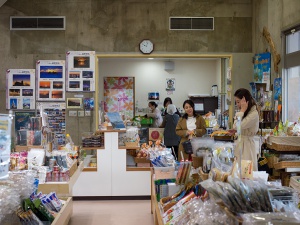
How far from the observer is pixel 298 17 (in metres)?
6.27

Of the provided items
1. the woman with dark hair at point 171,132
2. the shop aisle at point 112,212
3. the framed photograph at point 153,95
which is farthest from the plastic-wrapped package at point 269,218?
the framed photograph at point 153,95

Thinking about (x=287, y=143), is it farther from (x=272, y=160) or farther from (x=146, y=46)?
(x=146, y=46)

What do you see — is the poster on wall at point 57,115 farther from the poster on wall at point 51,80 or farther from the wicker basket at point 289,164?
the wicker basket at point 289,164

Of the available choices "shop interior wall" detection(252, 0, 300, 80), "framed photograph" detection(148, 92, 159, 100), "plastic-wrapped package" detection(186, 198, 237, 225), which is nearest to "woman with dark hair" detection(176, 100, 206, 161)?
"shop interior wall" detection(252, 0, 300, 80)

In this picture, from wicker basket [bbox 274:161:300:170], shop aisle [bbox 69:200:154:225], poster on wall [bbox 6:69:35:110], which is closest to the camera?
wicker basket [bbox 274:161:300:170]

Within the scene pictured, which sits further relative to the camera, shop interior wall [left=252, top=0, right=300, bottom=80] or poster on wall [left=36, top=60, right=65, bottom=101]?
poster on wall [left=36, top=60, right=65, bottom=101]

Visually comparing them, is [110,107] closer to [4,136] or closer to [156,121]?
[156,121]

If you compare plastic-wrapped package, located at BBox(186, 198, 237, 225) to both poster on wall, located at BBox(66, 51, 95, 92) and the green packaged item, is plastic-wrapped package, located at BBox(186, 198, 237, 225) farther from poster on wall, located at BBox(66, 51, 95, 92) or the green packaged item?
poster on wall, located at BBox(66, 51, 95, 92)

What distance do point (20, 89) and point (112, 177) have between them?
3.12 m

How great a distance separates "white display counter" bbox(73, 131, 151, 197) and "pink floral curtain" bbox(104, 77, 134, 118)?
221 inches

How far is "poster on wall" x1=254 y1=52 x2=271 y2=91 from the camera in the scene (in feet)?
24.8

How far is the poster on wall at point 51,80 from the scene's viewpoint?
8.46m

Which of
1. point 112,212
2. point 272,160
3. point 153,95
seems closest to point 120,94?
point 153,95

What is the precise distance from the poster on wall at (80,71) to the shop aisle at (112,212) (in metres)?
2.73
